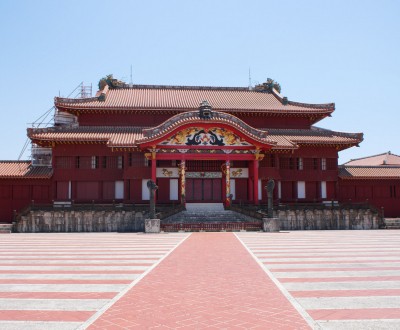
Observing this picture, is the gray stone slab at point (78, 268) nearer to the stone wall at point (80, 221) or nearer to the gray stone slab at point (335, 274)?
the gray stone slab at point (335, 274)

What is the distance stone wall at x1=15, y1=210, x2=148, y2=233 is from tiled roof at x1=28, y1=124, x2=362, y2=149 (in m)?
5.95

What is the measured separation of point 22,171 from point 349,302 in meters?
32.1

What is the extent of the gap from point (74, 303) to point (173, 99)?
3465cm

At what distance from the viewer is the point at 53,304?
8.29m

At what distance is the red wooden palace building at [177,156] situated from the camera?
33.4 metres

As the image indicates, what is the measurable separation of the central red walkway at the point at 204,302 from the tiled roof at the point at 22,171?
25030 mm

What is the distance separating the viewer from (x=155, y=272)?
462 inches

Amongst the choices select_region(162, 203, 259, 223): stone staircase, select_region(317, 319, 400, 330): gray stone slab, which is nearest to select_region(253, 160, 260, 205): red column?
select_region(162, 203, 259, 223): stone staircase

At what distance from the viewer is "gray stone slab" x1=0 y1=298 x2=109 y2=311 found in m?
7.98

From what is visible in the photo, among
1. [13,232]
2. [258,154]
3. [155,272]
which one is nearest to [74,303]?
[155,272]

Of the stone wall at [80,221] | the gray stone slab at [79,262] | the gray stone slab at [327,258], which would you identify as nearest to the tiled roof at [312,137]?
the stone wall at [80,221]

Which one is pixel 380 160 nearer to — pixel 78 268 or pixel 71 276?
pixel 78 268

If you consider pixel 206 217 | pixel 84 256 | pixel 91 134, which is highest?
pixel 91 134

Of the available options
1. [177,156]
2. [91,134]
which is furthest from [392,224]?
[91,134]
